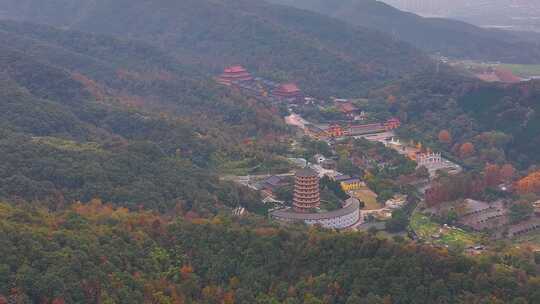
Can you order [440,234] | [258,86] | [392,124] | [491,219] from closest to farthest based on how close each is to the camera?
[440,234] → [491,219] → [392,124] → [258,86]

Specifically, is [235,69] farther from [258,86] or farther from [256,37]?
[256,37]

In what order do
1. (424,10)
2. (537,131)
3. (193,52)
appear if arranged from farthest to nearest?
(424,10)
(193,52)
(537,131)

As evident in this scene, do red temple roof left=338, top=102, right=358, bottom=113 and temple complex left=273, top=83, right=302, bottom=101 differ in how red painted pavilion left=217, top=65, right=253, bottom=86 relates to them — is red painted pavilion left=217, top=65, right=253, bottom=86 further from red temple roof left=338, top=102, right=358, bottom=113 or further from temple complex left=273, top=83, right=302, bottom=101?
red temple roof left=338, top=102, right=358, bottom=113

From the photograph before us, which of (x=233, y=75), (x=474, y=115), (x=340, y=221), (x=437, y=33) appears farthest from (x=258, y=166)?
(x=437, y=33)

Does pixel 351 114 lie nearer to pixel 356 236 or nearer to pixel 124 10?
pixel 356 236

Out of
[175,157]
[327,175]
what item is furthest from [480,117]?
[175,157]

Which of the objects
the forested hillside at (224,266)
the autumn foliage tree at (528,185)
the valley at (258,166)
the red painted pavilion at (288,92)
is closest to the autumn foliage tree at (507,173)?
the valley at (258,166)
